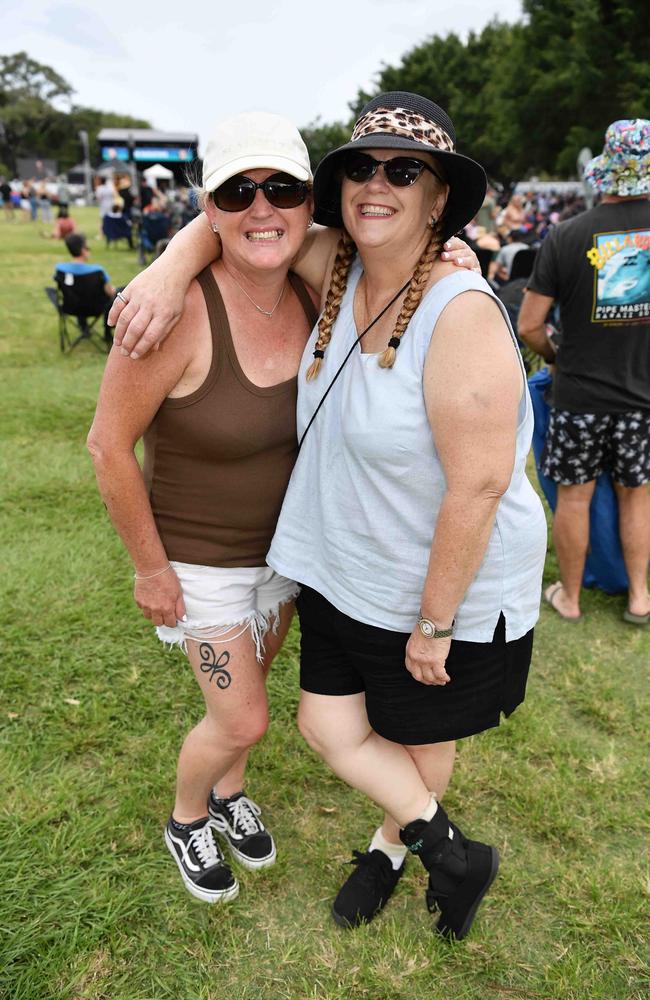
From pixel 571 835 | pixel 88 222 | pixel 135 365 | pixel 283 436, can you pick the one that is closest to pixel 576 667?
pixel 571 835

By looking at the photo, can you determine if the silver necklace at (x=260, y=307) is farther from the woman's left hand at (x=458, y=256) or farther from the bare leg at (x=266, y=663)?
the bare leg at (x=266, y=663)

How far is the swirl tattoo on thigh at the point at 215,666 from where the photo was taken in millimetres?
1981

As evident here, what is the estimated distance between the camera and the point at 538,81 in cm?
3634

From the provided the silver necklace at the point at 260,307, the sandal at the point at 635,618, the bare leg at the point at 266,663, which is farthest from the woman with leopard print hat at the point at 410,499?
the sandal at the point at 635,618

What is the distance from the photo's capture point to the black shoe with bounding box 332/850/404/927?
7.06 ft

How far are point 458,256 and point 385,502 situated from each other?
1.87 feet

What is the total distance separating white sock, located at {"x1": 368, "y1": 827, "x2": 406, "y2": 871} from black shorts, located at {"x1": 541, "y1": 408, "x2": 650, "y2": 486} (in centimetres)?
199

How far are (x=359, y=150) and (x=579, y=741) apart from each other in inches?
91.4

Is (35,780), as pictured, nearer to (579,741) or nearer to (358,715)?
(358,715)

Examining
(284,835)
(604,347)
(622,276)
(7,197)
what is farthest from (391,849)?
(7,197)

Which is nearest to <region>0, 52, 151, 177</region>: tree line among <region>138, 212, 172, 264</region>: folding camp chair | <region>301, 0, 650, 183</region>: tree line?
<region>301, 0, 650, 183</region>: tree line

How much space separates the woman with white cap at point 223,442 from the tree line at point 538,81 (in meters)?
28.8

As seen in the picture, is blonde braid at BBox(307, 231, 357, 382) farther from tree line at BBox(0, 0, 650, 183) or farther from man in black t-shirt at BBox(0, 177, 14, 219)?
man in black t-shirt at BBox(0, 177, 14, 219)

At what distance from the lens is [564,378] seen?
347cm
